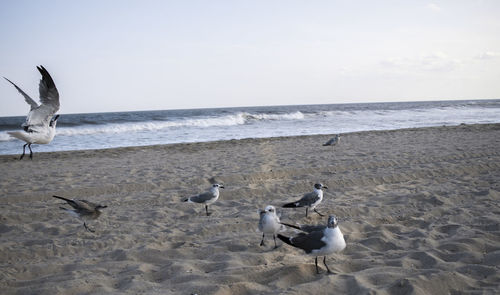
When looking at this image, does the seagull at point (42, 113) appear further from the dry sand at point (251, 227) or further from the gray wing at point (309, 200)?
the gray wing at point (309, 200)

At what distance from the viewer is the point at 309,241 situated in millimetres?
3639

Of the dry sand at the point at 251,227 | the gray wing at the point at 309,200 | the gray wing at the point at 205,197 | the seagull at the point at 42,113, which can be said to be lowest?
the dry sand at the point at 251,227

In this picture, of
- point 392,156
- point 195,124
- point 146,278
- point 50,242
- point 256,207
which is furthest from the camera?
point 195,124

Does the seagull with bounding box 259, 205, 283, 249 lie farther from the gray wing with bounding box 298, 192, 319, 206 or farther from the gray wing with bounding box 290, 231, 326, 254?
the gray wing with bounding box 298, 192, 319, 206

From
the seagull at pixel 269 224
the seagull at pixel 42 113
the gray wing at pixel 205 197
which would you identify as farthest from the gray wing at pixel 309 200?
the seagull at pixel 42 113

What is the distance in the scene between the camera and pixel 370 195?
657 centimetres

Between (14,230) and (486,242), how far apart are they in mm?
6028

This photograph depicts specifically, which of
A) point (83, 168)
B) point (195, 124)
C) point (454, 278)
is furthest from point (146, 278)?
point (195, 124)

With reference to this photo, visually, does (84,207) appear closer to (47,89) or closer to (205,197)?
(205,197)

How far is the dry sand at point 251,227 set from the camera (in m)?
3.44

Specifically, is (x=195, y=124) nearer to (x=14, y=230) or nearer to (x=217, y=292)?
(x=14, y=230)

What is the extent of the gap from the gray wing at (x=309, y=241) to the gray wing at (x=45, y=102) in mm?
6042

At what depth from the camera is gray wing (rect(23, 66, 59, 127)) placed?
7422 millimetres

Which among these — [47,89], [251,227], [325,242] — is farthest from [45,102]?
[325,242]
